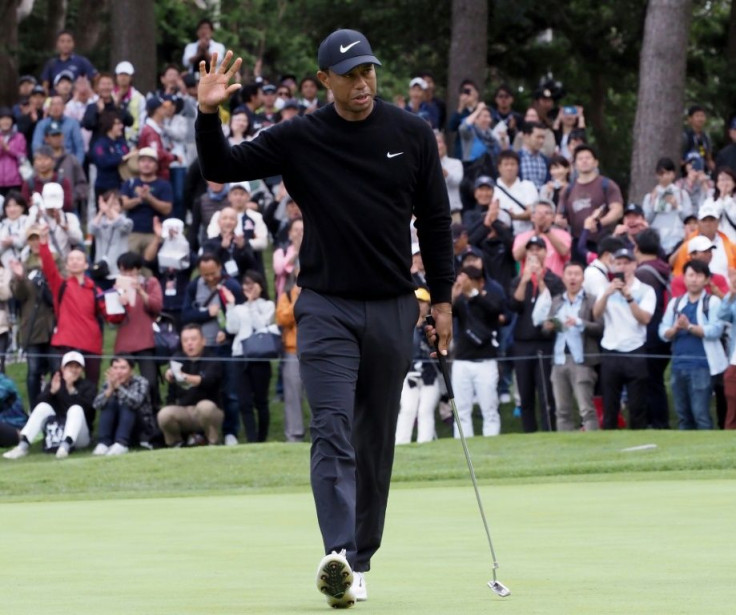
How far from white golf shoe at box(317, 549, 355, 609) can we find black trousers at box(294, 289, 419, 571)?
1.21ft

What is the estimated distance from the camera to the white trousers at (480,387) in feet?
54.2

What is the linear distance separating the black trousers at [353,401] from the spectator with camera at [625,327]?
968 centimetres

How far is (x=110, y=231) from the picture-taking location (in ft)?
64.2

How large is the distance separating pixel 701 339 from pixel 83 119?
9.74 meters

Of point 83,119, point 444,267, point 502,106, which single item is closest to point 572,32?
point 502,106

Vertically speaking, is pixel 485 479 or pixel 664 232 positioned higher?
pixel 664 232

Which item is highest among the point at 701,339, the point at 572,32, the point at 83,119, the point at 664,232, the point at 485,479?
the point at 572,32

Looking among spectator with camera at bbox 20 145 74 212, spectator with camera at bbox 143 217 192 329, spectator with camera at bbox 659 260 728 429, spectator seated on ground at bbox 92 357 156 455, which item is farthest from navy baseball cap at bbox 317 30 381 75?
spectator with camera at bbox 20 145 74 212

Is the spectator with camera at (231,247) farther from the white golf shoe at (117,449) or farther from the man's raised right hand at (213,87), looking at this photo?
the man's raised right hand at (213,87)

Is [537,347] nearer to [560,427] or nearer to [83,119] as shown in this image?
[560,427]

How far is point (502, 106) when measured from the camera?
21.9 metres

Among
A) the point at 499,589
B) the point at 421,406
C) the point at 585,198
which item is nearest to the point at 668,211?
the point at 585,198

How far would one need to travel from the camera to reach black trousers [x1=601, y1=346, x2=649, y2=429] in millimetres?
16031

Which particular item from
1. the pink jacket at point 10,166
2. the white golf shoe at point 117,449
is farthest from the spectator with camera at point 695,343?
the pink jacket at point 10,166
